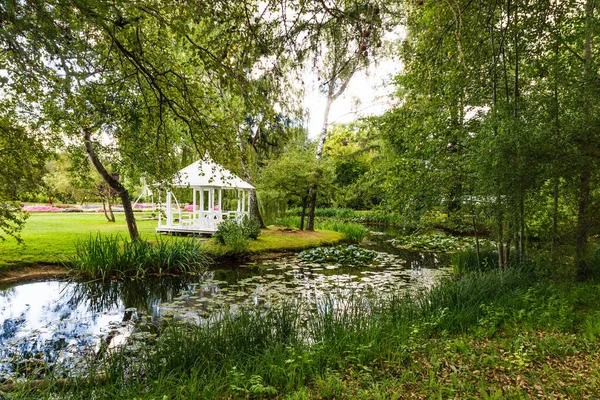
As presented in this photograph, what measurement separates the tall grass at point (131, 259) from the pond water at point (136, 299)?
1.22 feet

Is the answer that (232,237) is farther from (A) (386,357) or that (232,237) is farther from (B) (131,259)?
(A) (386,357)

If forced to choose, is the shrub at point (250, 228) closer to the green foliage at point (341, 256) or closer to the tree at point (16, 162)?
the green foliage at point (341, 256)

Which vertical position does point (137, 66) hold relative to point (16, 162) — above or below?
above

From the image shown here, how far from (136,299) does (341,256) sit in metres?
6.20

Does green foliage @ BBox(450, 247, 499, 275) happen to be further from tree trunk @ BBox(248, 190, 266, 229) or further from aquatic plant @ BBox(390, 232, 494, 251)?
tree trunk @ BBox(248, 190, 266, 229)

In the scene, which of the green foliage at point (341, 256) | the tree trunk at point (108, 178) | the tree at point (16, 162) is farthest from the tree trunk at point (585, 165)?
the tree trunk at point (108, 178)

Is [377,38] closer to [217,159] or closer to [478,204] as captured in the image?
[217,159]

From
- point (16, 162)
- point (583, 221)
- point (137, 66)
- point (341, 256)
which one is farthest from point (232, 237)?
point (583, 221)

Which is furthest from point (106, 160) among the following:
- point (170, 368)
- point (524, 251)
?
point (524, 251)

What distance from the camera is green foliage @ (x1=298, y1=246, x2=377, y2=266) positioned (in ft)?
34.9

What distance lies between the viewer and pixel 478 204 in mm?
5914

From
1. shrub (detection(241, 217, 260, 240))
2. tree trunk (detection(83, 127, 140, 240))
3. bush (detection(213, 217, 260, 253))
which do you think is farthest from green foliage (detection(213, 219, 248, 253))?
tree trunk (detection(83, 127, 140, 240))

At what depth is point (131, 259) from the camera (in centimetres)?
804

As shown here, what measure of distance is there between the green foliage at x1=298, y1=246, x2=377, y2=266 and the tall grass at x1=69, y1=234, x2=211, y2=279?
3.34 meters
